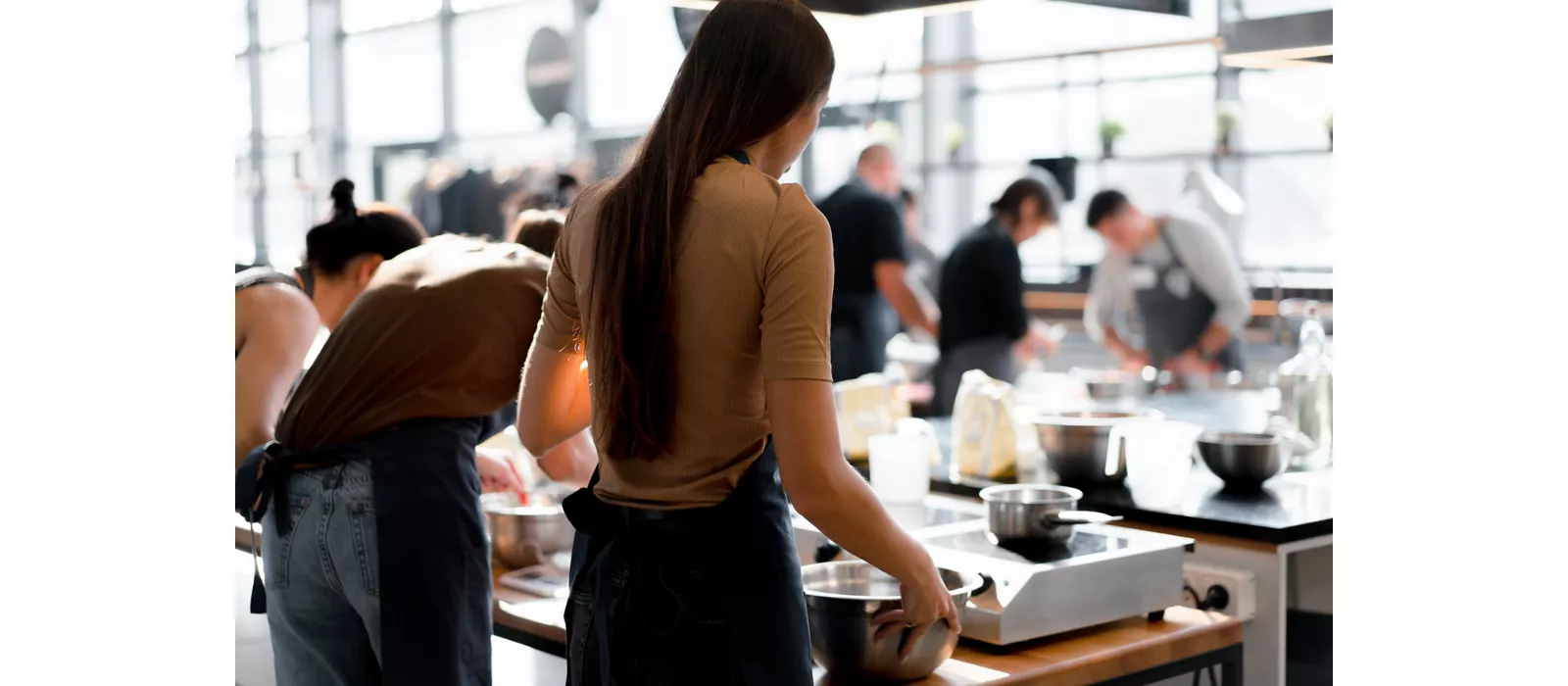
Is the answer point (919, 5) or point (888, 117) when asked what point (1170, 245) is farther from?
point (888, 117)

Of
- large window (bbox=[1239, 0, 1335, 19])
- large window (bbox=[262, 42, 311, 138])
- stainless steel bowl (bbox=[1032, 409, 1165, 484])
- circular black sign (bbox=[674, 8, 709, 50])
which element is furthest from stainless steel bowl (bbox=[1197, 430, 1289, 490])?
large window (bbox=[262, 42, 311, 138])

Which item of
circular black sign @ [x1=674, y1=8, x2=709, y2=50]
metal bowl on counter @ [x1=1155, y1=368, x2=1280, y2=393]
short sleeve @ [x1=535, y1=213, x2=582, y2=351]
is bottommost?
metal bowl on counter @ [x1=1155, y1=368, x2=1280, y2=393]

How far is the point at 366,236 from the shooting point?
232cm

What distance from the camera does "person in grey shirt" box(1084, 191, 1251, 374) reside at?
5340 millimetres

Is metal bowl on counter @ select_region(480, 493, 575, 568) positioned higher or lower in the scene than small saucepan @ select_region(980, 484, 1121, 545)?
lower

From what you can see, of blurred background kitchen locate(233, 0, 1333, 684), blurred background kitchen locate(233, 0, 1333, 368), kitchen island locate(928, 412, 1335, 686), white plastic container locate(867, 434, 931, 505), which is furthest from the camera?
blurred background kitchen locate(233, 0, 1333, 368)

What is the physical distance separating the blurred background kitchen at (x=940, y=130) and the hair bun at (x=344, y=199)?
67 cm

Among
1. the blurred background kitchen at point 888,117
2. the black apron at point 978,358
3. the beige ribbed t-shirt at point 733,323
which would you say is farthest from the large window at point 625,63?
the beige ribbed t-shirt at point 733,323

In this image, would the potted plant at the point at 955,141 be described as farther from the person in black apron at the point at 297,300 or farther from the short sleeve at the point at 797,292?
the short sleeve at the point at 797,292

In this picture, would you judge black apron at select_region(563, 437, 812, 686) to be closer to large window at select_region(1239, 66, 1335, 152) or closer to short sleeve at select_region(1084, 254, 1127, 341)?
short sleeve at select_region(1084, 254, 1127, 341)

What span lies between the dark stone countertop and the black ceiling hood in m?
0.78

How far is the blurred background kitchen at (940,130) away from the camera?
15.2 feet
